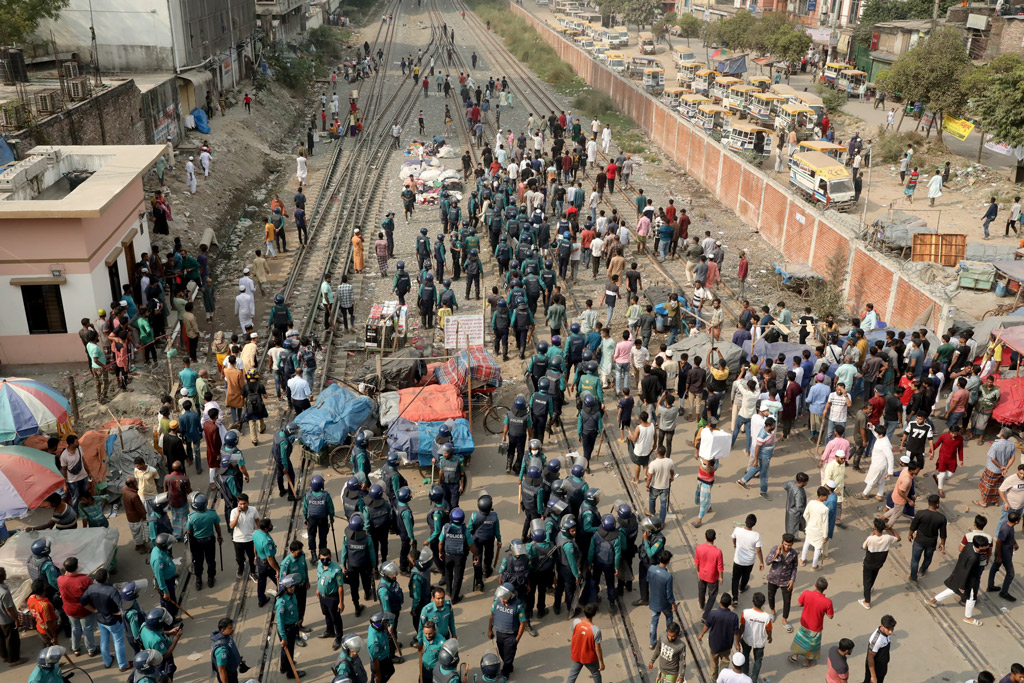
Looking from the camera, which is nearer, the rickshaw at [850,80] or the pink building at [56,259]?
the pink building at [56,259]

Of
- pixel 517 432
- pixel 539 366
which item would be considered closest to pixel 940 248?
pixel 539 366

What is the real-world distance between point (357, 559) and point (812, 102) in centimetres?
4027

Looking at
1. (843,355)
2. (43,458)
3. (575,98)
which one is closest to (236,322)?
(43,458)

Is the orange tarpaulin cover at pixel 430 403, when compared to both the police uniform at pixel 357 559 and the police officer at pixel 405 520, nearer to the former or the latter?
the police officer at pixel 405 520

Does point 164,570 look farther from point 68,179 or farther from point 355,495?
point 68,179

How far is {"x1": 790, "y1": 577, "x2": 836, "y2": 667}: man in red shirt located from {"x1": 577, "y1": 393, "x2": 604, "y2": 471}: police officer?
15.4 ft

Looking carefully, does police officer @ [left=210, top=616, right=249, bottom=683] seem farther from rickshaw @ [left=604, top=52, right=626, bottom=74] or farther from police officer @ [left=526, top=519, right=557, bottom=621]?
rickshaw @ [left=604, top=52, right=626, bottom=74]

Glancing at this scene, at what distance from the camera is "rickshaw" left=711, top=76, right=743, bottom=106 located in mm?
46688

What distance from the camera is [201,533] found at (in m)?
11.2

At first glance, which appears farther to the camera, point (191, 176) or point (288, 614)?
point (191, 176)

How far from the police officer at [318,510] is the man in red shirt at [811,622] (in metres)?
5.87

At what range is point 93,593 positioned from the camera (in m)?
9.89

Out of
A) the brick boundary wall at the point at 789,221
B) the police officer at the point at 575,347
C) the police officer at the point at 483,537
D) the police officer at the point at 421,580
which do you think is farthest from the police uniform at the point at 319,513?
the brick boundary wall at the point at 789,221

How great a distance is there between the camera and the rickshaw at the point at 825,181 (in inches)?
1180
